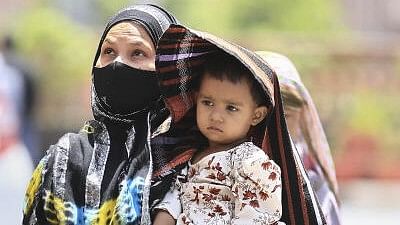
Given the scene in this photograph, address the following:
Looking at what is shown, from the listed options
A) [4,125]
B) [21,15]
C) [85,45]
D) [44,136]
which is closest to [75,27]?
[85,45]

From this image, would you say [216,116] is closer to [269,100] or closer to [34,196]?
[269,100]

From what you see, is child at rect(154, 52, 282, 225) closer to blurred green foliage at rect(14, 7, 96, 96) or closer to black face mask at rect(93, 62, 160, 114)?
black face mask at rect(93, 62, 160, 114)

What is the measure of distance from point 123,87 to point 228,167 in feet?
1.31

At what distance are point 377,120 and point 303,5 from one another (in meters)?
8.21

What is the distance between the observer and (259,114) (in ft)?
9.88

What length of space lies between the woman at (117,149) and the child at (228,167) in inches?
3.4

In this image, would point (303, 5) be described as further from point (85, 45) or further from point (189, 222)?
point (189, 222)

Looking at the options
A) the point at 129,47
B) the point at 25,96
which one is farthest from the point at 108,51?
the point at 25,96

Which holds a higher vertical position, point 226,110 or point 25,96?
point 25,96

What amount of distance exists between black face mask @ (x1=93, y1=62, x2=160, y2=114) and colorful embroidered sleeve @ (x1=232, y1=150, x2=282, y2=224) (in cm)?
40

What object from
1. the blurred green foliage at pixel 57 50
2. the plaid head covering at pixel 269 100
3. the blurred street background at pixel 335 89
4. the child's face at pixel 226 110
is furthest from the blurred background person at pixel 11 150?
the blurred green foliage at pixel 57 50

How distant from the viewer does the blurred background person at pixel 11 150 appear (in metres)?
8.02

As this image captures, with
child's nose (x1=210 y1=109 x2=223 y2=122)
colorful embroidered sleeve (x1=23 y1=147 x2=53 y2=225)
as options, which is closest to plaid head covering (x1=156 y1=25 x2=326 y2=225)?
child's nose (x1=210 y1=109 x2=223 y2=122)

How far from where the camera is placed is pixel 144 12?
3227 millimetres
